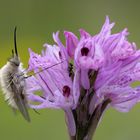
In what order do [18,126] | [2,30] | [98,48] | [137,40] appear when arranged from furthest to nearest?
[2,30] < [137,40] < [18,126] < [98,48]

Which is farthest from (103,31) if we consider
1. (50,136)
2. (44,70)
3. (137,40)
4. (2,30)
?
(2,30)

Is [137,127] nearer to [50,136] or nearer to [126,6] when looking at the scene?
[50,136]

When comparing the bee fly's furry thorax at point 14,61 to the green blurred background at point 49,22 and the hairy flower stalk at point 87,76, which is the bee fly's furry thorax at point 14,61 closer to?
the hairy flower stalk at point 87,76

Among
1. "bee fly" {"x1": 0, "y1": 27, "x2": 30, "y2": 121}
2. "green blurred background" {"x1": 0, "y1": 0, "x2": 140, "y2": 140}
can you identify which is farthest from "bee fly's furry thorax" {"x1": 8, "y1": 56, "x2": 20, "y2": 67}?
"green blurred background" {"x1": 0, "y1": 0, "x2": 140, "y2": 140}

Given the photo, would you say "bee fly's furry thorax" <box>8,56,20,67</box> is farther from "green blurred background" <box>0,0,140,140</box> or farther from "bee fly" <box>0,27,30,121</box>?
"green blurred background" <box>0,0,140,140</box>

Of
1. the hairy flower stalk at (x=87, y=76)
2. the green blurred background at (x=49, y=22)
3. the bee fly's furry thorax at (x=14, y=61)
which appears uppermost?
the green blurred background at (x=49, y=22)

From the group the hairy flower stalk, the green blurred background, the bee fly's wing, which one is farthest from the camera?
the green blurred background

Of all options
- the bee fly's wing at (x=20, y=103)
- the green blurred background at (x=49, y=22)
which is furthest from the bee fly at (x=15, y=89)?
the green blurred background at (x=49, y=22)

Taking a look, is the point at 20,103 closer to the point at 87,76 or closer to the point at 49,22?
the point at 87,76

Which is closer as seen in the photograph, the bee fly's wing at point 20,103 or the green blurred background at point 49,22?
the bee fly's wing at point 20,103
